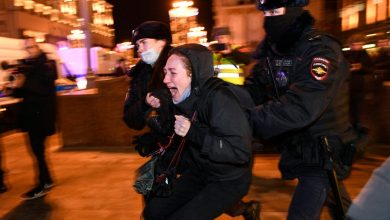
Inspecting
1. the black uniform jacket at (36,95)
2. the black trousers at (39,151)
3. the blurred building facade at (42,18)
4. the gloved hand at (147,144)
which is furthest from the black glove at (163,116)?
the blurred building facade at (42,18)

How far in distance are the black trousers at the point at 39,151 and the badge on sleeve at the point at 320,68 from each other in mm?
4303

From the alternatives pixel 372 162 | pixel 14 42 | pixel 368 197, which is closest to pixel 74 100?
pixel 372 162

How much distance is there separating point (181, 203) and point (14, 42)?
1790cm

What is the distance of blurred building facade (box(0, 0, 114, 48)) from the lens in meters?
34.8

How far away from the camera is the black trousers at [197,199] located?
2826mm

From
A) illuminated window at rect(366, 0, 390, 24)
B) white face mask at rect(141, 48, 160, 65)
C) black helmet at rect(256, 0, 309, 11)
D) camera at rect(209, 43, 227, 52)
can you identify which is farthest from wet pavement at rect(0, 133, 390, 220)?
illuminated window at rect(366, 0, 390, 24)

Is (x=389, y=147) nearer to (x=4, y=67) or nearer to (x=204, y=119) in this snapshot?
(x=204, y=119)

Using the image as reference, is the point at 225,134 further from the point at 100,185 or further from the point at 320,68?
the point at 100,185

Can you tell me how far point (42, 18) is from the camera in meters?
41.3

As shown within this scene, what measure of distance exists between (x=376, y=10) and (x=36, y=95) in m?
29.4

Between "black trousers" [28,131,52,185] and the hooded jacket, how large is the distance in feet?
10.8

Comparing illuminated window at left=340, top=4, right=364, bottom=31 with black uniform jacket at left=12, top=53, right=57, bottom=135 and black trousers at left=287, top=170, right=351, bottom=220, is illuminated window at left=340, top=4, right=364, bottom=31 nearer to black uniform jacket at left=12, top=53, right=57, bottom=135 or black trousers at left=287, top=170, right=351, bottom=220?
black uniform jacket at left=12, top=53, right=57, bottom=135

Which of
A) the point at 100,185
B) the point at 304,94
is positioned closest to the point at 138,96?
the point at 304,94

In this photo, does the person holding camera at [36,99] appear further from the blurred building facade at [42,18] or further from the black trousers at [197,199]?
the blurred building facade at [42,18]
